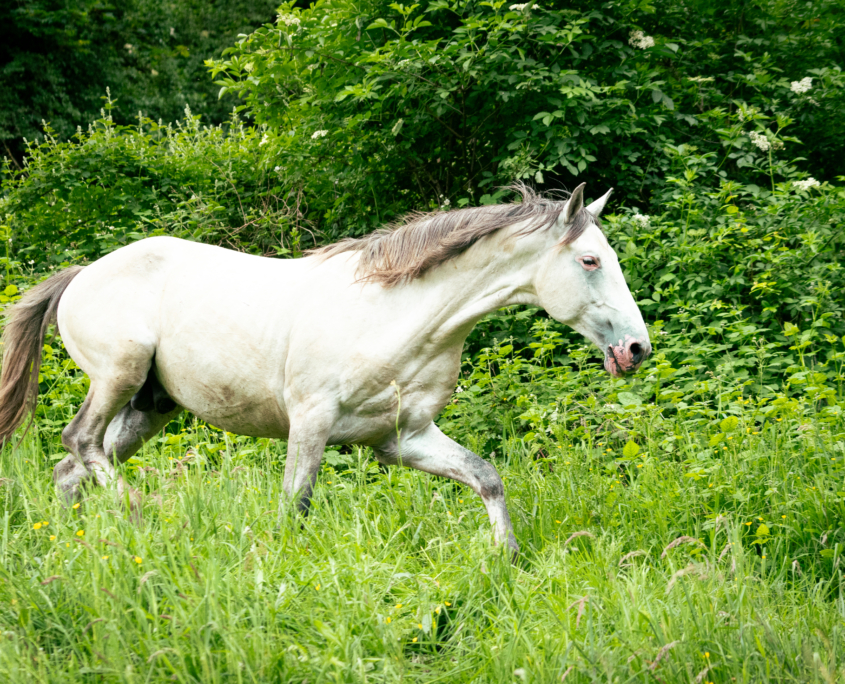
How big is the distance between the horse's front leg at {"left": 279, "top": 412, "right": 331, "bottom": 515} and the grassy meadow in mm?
168

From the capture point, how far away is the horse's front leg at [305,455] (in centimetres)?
337

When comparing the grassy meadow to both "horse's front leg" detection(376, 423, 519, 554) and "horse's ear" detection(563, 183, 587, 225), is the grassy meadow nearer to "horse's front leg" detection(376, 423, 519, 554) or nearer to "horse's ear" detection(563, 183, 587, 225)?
"horse's front leg" detection(376, 423, 519, 554)

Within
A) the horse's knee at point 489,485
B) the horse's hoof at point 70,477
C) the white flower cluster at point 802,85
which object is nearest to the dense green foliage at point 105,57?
the horse's hoof at point 70,477

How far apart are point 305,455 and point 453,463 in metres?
0.69

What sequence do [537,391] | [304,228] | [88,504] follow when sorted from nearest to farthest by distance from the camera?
1. [88,504]
2. [537,391]
3. [304,228]

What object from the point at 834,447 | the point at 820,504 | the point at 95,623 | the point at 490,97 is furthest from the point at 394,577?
the point at 490,97

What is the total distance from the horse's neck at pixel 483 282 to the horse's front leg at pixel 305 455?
2.20 ft

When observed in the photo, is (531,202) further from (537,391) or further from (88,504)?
(88,504)

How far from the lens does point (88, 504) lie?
3148 millimetres

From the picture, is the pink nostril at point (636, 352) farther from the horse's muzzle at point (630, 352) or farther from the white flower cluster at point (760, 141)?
the white flower cluster at point (760, 141)

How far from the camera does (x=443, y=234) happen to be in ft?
11.5

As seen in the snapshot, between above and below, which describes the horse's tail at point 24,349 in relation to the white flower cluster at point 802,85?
below

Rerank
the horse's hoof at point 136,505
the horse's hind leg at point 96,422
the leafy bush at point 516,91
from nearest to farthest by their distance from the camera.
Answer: the horse's hoof at point 136,505
the horse's hind leg at point 96,422
the leafy bush at point 516,91

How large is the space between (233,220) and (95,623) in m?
6.01
